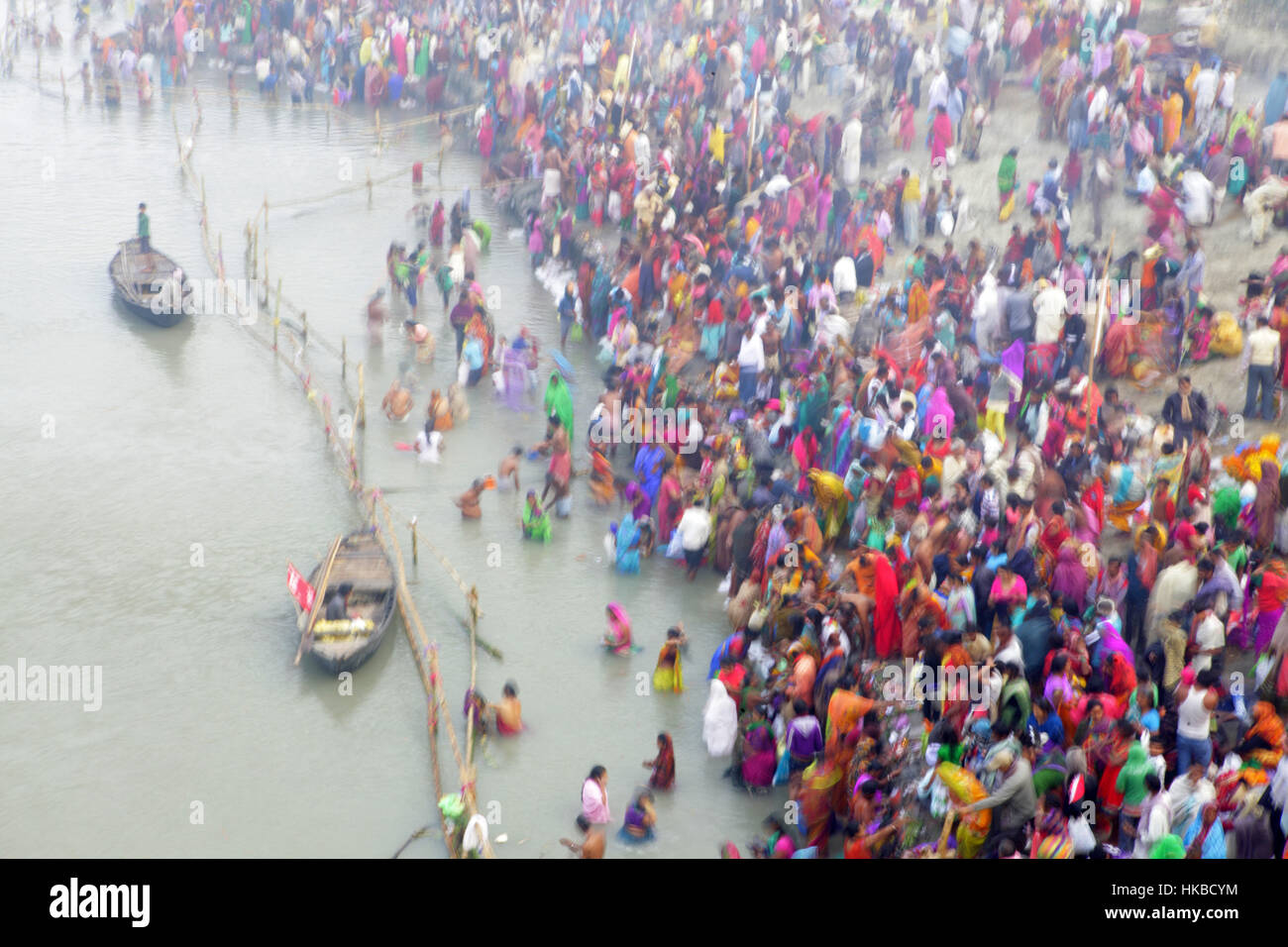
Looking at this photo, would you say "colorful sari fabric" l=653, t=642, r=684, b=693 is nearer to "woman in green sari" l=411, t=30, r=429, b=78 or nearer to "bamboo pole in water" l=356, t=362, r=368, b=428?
"bamboo pole in water" l=356, t=362, r=368, b=428

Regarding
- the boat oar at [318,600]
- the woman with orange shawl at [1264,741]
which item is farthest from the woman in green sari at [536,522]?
the woman with orange shawl at [1264,741]

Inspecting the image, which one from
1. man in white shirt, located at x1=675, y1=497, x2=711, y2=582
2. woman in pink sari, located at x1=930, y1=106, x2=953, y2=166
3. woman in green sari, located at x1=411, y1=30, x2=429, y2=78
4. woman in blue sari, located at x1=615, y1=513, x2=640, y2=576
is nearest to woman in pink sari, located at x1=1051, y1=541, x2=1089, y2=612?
man in white shirt, located at x1=675, y1=497, x2=711, y2=582

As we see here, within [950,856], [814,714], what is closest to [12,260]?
[814,714]

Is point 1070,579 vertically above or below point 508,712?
above

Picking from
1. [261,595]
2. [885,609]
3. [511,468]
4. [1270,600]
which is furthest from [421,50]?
[1270,600]

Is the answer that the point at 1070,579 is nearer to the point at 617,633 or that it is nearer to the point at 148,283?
the point at 617,633
